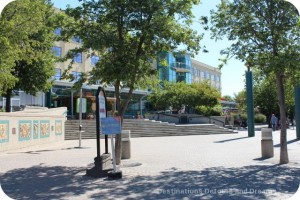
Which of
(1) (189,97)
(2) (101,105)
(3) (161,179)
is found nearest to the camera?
(3) (161,179)

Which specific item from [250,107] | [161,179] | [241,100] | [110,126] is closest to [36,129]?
[110,126]

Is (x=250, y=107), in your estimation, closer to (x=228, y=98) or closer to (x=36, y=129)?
(x=36, y=129)

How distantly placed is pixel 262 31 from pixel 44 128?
14346 millimetres

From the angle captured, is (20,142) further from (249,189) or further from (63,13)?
(249,189)

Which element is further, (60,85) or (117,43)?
(60,85)

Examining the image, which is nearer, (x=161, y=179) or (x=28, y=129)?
(x=161, y=179)

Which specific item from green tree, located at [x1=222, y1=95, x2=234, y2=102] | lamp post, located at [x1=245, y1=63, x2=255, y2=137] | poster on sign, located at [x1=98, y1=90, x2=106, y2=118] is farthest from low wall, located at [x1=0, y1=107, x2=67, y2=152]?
green tree, located at [x1=222, y1=95, x2=234, y2=102]

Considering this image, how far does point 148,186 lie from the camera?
8.65 m

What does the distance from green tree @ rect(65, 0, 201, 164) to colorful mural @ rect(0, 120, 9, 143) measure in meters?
6.92

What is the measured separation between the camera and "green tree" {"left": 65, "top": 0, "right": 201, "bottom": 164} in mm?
11180

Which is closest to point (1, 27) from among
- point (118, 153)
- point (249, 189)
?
point (118, 153)

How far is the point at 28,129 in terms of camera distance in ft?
65.5

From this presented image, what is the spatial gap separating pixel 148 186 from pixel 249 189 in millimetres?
2222

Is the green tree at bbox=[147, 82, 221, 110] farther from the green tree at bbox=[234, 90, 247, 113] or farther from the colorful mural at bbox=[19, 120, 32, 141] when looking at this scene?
the colorful mural at bbox=[19, 120, 32, 141]
